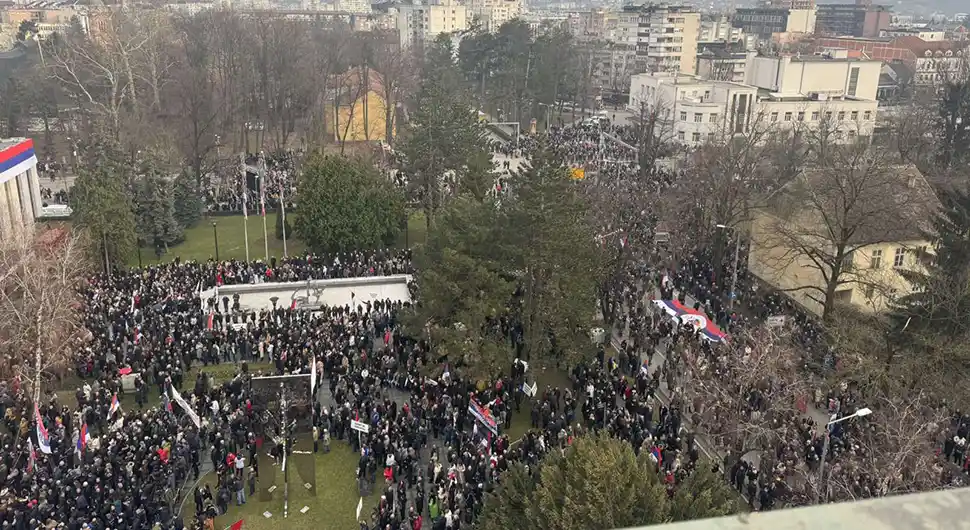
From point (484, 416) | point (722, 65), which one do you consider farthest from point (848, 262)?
point (722, 65)

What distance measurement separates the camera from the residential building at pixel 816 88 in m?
57.5

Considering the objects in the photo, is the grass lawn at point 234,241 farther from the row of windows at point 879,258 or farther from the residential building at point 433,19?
the residential building at point 433,19

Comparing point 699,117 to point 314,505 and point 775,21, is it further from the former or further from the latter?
point 775,21

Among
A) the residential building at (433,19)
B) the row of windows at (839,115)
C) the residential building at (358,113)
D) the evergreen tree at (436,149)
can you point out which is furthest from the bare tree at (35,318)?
the residential building at (433,19)

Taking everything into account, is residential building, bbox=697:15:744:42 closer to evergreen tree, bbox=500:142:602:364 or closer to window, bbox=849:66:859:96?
window, bbox=849:66:859:96

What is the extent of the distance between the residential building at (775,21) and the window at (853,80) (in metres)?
67.8

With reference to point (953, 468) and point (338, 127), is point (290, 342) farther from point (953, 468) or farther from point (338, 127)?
point (338, 127)

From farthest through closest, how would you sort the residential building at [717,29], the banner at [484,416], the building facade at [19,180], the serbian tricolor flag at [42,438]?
1. the residential building at [717,29]
2. the building facade at [19,180]
3. the banner at [484,416]
4. the serbian tricolor flag at [42,438]

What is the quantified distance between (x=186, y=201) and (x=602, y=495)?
30986 mm

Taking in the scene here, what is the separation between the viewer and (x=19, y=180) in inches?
1380

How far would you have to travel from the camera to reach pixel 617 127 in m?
63.0

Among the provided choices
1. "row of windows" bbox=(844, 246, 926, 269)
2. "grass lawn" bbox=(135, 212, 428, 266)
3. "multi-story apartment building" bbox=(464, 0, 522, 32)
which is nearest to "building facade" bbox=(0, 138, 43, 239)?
"grass lawn" bbox=(135, 212, 428, 266)

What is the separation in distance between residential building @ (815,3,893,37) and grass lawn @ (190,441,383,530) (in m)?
146

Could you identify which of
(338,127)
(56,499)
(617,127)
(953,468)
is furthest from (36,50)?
Result: (953,468)
